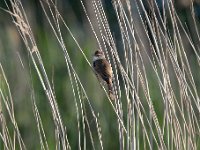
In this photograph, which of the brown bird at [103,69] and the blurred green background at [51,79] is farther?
the blurred green background at [51,79]

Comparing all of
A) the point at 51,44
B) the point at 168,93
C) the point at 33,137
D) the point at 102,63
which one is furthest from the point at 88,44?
the point at 168,93

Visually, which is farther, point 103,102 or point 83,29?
point 83,29

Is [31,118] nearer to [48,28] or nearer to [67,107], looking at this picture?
[67,107]

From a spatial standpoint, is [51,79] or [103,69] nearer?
[103,69]

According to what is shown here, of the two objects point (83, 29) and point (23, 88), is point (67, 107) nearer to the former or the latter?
point (23, 88)

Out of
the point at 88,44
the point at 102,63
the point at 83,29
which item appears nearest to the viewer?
the point at 102,63

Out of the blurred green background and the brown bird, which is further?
the blurred green background

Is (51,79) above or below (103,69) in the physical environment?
above

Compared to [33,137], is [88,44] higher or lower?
higher

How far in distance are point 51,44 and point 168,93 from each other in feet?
10.2

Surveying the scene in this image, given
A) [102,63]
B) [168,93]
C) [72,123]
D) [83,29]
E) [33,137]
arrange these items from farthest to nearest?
[83,29] < [72,123] < [33,137] < [102,63] < [168,93]

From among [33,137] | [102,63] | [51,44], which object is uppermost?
[51,44]

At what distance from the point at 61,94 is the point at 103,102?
0.41m

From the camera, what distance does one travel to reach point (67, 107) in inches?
211
